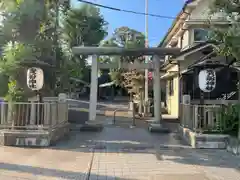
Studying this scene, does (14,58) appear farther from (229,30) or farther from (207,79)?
(229,30)

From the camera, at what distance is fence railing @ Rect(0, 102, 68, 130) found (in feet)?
30.0

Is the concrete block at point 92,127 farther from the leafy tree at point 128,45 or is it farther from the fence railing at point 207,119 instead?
the leafy tree at point 128,45

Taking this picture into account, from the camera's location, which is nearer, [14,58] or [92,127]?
[14,58]

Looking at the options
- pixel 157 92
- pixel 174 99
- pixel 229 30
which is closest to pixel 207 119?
pixel 229 30

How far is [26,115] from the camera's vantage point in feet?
30.2

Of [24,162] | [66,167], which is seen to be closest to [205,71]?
[66,167]

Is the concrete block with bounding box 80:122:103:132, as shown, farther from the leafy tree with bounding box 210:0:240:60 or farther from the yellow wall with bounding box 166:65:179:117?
the yellow wall with bounding box 166:65:179:117

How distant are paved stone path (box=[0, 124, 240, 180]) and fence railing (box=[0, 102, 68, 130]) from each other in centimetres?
89

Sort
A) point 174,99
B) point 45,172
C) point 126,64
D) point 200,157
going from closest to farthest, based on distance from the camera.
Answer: point 45,172
point 200,157
point 126,64
point 174,99

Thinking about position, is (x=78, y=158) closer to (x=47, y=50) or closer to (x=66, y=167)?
(x=66, y=167)

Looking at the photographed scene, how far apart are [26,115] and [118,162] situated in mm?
3835

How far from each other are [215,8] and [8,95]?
23.8 feet

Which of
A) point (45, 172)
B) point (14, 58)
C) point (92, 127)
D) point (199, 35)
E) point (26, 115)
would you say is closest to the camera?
point (45, 172)

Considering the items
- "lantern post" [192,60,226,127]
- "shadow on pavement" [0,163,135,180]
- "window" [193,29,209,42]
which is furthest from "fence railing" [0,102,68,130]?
"window" [193,29,209,42]
